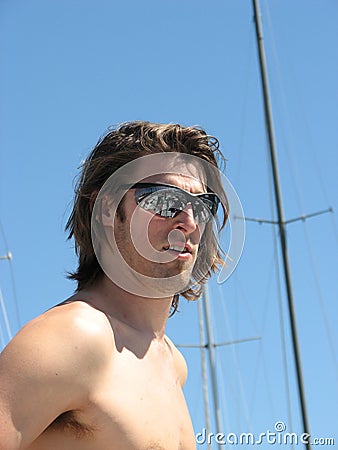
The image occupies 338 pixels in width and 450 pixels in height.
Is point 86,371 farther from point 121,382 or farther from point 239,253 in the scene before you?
point 239,253

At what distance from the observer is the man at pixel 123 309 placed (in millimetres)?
2721

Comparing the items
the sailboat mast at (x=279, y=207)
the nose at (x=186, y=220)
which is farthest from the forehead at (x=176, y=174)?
the sailboat mast at (x=279, y=207)

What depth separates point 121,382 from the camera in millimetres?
2998

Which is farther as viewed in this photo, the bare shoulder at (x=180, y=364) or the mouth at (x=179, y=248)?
the bare shoulder at (x=180, y=364)

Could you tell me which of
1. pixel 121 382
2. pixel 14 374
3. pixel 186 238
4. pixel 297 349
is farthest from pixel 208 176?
pixel 297 349

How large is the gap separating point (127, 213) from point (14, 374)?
0.88 metres

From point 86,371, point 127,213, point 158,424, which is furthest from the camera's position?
point 127,213

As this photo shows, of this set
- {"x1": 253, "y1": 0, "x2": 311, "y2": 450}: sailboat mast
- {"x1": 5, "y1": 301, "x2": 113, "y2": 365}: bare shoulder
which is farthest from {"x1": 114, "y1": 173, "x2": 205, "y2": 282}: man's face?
{"x1": 253, "y1": 0, "x2": 311, "y2": 450}: sailboat mast

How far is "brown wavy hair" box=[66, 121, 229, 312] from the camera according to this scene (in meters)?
3.45

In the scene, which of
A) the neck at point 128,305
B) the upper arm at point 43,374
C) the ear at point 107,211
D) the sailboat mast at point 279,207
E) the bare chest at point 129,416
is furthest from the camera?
the sailboat mast at point 279,207

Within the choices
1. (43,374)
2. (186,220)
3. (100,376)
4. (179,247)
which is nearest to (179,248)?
(179,247)

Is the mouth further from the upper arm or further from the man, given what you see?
the upper arm

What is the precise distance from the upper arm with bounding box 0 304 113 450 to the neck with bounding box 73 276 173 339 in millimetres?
307

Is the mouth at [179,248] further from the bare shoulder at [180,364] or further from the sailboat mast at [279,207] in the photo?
the sailboat mast at [279,207]
